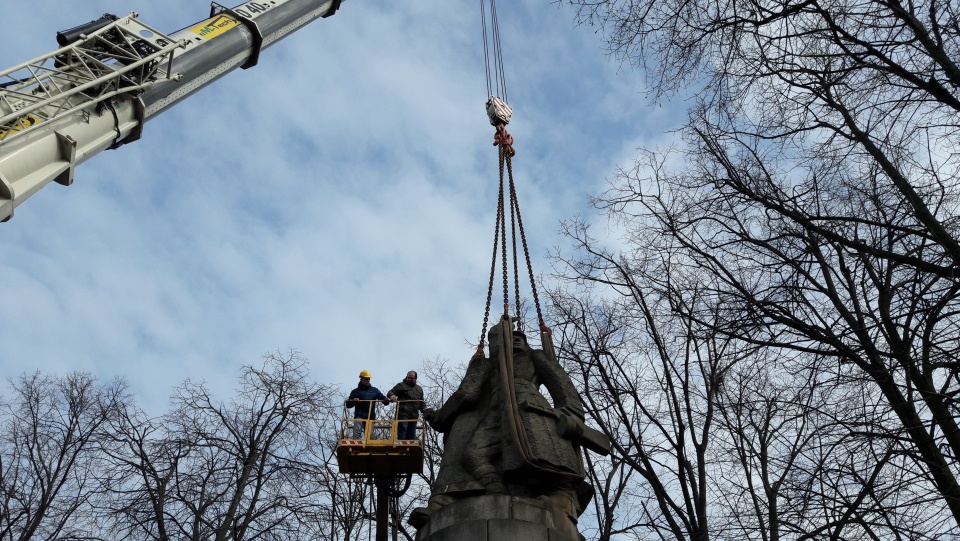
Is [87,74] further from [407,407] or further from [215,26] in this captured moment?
[407,407]

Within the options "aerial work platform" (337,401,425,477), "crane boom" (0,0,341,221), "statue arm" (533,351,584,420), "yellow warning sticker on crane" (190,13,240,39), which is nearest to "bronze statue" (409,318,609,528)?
"statue arm" (533,351,584,420)

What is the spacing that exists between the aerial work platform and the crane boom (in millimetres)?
5117

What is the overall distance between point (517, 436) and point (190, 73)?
23.2 ft

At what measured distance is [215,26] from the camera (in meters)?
13.7

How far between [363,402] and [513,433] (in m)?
5.50

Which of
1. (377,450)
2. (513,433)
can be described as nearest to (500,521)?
(513,433)

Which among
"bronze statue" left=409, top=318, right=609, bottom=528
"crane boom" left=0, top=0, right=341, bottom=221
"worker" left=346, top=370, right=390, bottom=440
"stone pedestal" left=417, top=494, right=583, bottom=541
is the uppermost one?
"crane boom" left=0, top=0, right=341, bottom=221

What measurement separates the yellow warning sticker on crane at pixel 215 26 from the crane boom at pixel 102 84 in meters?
0.01

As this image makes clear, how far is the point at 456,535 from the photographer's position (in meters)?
8.60

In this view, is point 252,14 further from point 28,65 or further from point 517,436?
point 517,436

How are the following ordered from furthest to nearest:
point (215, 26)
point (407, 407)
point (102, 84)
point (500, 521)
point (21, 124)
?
→ point (407, 407) < point (215, 26) < point (102, 84) < point (21, 124) < point (500, 521)

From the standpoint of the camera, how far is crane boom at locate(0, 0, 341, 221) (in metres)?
9.89

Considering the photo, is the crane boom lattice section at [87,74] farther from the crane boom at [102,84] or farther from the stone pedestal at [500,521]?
the stone pedestal at [500,521]

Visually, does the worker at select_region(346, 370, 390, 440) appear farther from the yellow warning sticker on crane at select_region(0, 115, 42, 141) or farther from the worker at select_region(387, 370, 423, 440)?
the yellow warning sticker on crane at select_region(0, 115, 42, 141)
